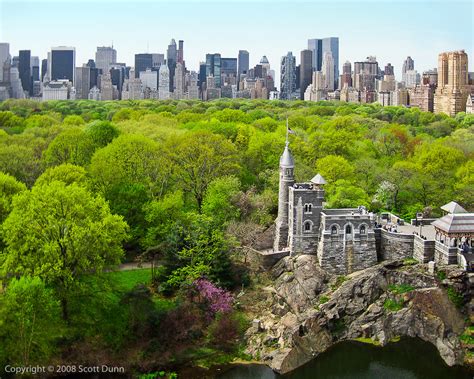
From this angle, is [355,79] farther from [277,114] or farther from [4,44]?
[4,44]

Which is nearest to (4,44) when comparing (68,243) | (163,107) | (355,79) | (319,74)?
(163,107)

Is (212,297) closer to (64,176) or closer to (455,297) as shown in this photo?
(455,297)

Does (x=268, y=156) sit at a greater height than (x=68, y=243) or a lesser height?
greater

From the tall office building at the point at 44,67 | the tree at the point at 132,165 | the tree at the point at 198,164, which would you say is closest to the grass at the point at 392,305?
the tree at the point at 198,164

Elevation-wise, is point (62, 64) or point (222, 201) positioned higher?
point (62, 64)

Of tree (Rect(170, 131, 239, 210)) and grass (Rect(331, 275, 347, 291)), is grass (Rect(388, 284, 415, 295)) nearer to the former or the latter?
grass (Rect(331, 275, 347, 291))

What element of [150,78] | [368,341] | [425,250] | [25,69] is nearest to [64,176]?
[368,341]

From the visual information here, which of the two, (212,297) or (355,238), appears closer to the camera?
(212,297)

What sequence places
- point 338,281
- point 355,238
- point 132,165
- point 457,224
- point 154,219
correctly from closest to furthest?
point 457,224, point 338,281, point 355,238, point 154,219, point 132,165
